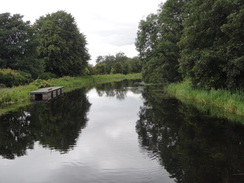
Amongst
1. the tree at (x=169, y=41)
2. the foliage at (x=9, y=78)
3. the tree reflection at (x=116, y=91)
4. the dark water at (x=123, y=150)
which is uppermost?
the tree at (x=169, y=41)

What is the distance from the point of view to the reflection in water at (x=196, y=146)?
630cm

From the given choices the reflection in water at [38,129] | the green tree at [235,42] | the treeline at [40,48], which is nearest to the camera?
the reflection in water at [38,129]

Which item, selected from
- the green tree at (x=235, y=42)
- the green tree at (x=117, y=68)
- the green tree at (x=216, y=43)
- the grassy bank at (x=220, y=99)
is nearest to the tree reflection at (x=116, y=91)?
the grassy bank at (x=220, y=99)

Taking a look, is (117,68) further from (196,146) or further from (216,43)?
(196,146)

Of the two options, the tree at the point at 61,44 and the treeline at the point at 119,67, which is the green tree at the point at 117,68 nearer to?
the treeline at the point at 119,67

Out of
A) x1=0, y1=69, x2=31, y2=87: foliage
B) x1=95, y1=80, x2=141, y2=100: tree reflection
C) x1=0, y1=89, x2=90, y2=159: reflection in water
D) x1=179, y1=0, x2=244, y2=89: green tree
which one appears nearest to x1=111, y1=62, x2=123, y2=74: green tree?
x1=95, y1=80, x2=141, y2=100: tree reflection

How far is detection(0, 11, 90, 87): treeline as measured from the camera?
32.8m

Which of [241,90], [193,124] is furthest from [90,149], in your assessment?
[241,90]

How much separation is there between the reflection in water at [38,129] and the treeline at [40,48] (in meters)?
12.9

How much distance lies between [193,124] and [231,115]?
9.81ft

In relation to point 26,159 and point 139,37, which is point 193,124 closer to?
point 26,159

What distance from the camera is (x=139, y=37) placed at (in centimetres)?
3969

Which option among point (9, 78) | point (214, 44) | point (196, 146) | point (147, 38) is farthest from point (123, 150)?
point (147, 38)

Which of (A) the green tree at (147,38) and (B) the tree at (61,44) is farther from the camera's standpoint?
(B) the tree at (61,44)
